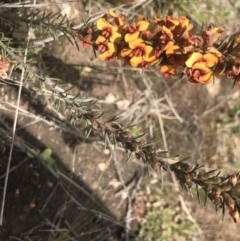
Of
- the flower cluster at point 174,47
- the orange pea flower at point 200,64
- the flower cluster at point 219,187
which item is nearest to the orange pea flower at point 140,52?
the flower cluster at point 174,47

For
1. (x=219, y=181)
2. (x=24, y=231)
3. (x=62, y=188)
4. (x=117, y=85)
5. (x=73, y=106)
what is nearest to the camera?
(x=219, y=181)

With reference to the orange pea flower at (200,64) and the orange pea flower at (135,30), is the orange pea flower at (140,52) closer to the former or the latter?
the orange pea flower at (135,30)

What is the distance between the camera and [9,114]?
2.35 meters

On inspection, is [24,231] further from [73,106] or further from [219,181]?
[219,181]

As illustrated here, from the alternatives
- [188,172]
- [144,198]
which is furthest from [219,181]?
[144,198]

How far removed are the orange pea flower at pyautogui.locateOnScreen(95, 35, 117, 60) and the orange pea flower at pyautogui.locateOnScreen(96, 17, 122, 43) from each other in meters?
0.02

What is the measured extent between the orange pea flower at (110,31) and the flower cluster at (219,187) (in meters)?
0.49

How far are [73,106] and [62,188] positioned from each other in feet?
2.72

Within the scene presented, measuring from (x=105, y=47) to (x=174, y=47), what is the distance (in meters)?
0.26

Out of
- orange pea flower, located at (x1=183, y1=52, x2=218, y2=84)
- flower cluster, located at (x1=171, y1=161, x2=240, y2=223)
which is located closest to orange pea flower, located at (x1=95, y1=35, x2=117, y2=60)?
orange pea flower, located at (x1=183, y1=52, x2=218, y2=84)

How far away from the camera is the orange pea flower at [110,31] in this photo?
1.63 m

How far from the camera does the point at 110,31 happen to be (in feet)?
5.35

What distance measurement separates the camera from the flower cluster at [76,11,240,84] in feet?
4.93

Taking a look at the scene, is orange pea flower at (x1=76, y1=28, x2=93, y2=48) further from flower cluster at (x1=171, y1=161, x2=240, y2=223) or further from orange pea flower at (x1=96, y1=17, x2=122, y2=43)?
flower cluster at (x1=171, y1=161, x2=240, y2=223)
